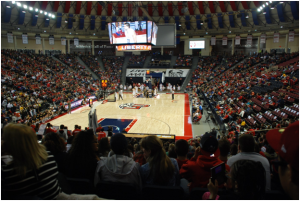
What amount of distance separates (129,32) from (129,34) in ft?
0.53

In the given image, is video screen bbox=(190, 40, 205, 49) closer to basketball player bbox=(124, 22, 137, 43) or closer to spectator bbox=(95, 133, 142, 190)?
basketball player bbox=(124, 22, 137, 43)

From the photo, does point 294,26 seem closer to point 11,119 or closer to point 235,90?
point 235,90

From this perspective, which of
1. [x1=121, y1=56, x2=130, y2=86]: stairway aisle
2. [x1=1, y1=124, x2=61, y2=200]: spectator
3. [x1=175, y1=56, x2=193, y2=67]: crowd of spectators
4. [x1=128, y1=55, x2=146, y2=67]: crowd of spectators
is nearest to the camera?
[x1=1, y1=124, x2=61, y2=200]: spectator

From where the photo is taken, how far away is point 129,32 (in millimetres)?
17734

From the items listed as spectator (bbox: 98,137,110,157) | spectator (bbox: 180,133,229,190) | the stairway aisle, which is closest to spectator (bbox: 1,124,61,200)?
spectator (bbox: 180,133,229,190)

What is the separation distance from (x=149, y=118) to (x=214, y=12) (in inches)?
1052

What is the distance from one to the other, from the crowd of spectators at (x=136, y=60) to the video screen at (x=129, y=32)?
19.6 m

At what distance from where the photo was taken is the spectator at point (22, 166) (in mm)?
1829

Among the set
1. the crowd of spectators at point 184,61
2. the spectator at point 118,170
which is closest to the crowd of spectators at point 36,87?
the spectator at point 118,170

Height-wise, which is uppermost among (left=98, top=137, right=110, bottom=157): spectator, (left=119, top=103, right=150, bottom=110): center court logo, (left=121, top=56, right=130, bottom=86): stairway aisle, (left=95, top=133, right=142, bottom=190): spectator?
(left=121, top=56, right=130, bottom=86): stairway aisle

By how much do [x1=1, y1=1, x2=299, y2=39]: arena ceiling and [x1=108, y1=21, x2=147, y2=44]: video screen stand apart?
465 inches

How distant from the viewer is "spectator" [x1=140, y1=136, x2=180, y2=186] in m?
2.60

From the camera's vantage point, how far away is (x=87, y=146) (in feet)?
9.66

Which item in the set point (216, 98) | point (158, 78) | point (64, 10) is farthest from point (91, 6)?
point (216, 98)
